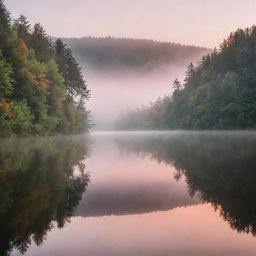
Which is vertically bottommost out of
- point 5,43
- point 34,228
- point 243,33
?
point 34,228

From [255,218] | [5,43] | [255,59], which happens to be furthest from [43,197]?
[255,59]

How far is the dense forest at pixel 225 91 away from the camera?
94688 mm

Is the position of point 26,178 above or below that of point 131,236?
below

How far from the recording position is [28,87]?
5206cm

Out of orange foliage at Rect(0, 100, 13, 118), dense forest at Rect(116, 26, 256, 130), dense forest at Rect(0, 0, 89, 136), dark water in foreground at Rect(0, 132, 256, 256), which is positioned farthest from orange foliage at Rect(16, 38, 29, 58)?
dense forest at Rect(116, 26, 256, 130)

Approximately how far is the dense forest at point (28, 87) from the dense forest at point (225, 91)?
3857 centimetres

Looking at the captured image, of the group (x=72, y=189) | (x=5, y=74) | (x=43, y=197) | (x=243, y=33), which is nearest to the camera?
(x=43, y=197)

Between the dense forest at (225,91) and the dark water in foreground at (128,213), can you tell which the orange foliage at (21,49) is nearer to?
the dark water in foreground at (128,213)

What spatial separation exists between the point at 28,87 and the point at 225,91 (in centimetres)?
6040

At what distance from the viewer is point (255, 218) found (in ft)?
25.2

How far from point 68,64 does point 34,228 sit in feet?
261

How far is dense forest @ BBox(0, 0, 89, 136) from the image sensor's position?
44875 millimetres

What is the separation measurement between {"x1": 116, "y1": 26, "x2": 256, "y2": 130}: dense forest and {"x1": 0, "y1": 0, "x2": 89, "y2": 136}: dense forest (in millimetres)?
38575

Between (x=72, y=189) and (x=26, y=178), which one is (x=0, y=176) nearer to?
(x=26, y=178)
